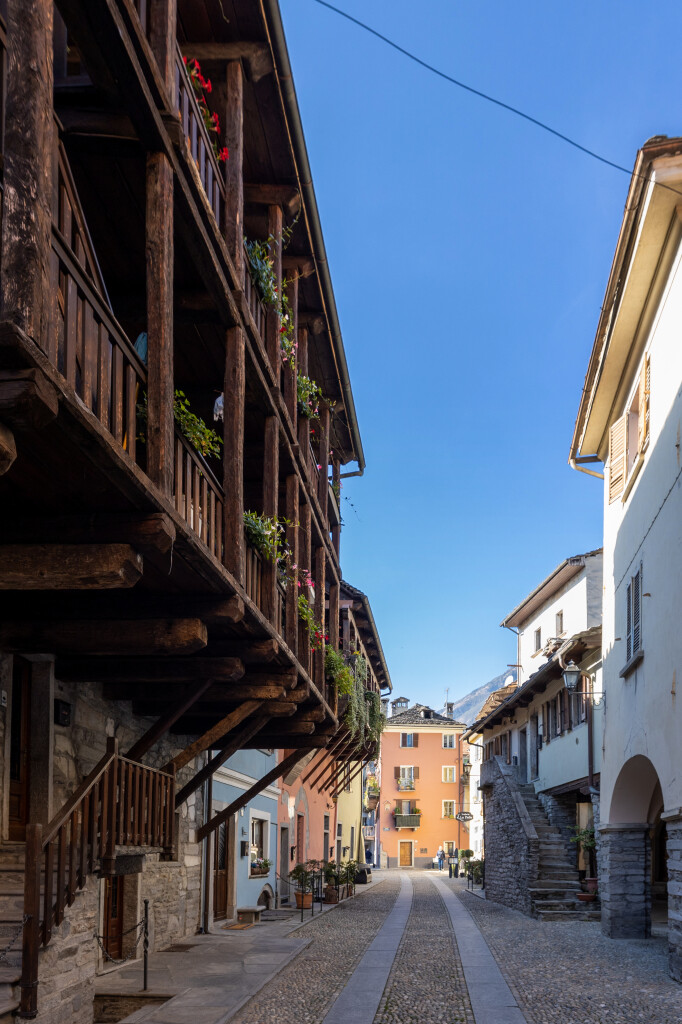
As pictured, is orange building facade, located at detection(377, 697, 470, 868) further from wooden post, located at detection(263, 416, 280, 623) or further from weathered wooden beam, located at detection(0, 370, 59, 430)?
weathered wooden beam, located at detection(0, 370, 59, 430)

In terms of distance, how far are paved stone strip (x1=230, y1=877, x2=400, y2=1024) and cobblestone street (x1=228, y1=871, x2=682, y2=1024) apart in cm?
1

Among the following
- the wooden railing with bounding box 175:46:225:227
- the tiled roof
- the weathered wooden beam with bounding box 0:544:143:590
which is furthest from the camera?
the tiled roof

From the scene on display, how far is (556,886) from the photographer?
2066 cm

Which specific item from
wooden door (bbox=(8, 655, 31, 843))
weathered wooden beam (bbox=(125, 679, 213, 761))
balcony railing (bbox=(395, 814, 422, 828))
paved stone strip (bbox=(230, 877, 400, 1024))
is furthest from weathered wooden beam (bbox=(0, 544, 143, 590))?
balcony railing (bbox=(395, 814, 422, 828))

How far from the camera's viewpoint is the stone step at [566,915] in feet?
63.3

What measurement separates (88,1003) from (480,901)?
67.6 feet

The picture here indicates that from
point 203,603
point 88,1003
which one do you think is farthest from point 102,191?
point 88,1003

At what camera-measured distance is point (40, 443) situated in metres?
4.93

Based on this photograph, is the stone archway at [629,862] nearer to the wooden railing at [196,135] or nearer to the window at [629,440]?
the window at [629,440]

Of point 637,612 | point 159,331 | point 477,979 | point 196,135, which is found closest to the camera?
point 159,331

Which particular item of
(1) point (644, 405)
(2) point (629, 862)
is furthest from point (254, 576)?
(2) point (629, 862)

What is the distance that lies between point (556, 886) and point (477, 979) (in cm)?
1007

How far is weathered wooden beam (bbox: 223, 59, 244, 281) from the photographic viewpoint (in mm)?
8719

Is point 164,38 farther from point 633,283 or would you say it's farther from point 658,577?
point 658,577
